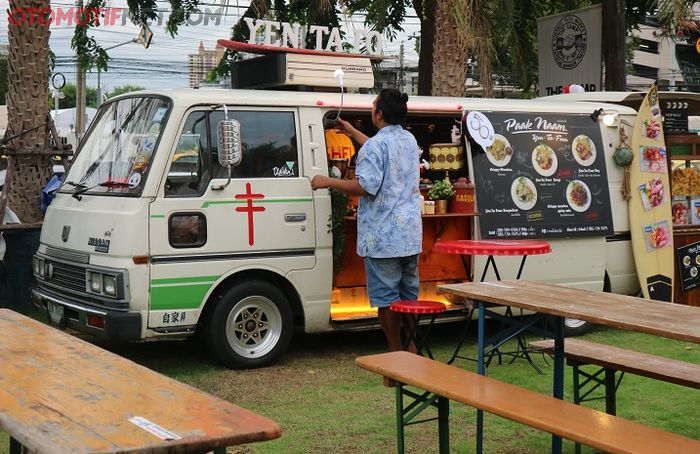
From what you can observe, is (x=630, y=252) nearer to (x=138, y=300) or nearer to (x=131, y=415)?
(x=138, y=300)

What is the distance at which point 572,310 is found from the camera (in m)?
4.70

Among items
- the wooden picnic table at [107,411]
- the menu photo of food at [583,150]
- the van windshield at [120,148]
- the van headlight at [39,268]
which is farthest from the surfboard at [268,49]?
the wooden picnic table at [107,411]

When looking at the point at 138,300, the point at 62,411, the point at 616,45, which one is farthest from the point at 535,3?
the point at 62,411

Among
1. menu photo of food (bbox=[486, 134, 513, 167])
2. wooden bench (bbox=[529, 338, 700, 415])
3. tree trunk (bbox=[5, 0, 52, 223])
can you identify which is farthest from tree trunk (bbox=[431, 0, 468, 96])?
wooden bench (bbox=[529, 338, 700, 415])

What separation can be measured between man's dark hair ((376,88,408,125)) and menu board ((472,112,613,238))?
1573mm

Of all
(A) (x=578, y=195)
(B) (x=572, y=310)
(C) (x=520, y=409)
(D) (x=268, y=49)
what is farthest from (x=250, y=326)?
(C) (x=520, y=409)

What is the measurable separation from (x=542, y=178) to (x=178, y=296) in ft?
11.9

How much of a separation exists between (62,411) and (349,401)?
3843mm

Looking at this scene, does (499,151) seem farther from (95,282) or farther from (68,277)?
(68,277)

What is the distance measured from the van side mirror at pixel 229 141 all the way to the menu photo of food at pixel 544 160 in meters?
3.02

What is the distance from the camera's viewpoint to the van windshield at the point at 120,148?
755cm

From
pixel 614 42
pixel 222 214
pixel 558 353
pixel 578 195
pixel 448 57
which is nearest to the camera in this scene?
pixel 558 353

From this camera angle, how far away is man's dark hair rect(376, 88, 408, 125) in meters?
7.37

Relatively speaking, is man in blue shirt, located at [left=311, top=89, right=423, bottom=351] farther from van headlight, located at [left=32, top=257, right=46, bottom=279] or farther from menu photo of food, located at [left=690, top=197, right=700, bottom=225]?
menu photo of food, located at [left=690, top=197, right=700, bottom=225]
